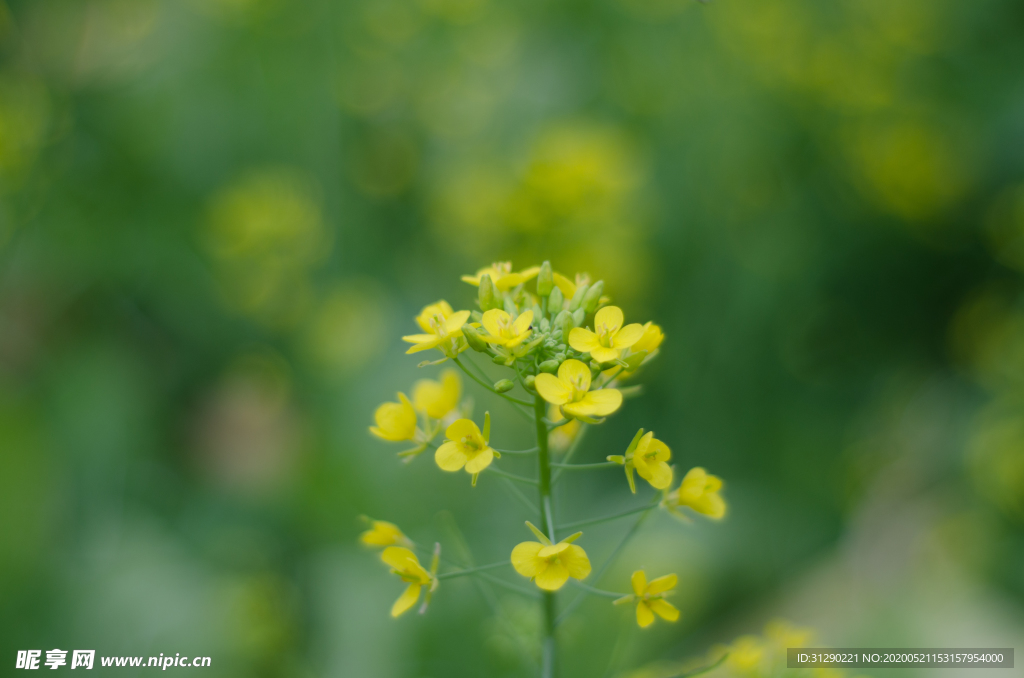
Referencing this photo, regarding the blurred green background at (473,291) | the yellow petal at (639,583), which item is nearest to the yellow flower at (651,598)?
the yellow petal at (639,583)

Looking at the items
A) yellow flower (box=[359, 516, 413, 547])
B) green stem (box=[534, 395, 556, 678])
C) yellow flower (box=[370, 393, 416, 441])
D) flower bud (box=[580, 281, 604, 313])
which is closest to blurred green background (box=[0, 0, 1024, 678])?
green stem (box=[534, 395, 556, 678])

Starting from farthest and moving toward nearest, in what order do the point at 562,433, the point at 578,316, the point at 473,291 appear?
the point at 473,291 < the point at 562,433 < the point at 578,316

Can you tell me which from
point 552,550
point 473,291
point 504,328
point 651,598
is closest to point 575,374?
point 504,328

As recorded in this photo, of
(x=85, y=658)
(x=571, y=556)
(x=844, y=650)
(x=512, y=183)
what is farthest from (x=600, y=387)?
(x=85, y=658)

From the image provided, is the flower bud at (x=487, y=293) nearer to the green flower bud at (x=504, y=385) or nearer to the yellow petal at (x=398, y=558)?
the green flower bud at (x=504, y=385)

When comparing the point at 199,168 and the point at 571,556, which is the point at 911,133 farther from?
the point at 199,168

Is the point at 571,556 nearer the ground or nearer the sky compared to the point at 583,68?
nearer the ground

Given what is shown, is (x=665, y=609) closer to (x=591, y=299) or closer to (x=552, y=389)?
(x=552, y=389)

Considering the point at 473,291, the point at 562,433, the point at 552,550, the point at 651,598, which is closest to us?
the point at 552,550
